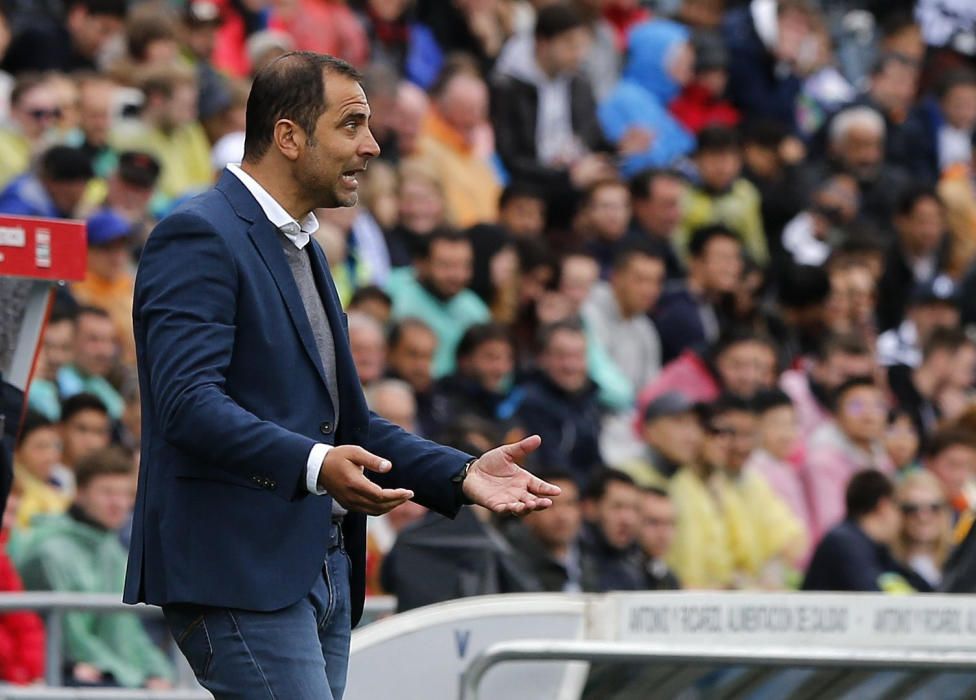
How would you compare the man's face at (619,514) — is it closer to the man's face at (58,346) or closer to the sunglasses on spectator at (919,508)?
the sunglasses on spectator at (919,508)

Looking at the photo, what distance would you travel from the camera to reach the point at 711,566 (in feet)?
34.8

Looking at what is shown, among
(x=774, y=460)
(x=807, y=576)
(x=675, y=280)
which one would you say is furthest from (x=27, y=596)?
(x=675, y=280)

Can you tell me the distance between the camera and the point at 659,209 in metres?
13.6

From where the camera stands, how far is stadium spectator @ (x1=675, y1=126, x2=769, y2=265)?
14258 mm

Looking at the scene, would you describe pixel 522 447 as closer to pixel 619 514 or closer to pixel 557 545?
pixel 557 545

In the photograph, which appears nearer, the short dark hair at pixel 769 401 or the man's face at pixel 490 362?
the man's face at pixel 490 362

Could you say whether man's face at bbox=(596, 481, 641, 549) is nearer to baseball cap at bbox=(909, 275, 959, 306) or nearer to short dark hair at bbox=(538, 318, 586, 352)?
short dark hair at bbox=(538, 318, 586, 352)

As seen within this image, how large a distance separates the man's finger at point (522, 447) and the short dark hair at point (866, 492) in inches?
239

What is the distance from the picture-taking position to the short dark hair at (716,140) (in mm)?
14266

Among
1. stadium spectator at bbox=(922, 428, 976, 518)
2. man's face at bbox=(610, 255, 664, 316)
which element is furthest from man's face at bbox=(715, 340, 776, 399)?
stadium spectator at bbox=(922, 428, 976, 518)

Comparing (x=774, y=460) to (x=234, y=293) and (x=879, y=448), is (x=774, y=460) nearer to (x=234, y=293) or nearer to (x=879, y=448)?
(x=879, y=448)

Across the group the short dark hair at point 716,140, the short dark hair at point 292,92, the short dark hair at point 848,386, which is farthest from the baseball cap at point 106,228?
the short dark hair at point 292,92

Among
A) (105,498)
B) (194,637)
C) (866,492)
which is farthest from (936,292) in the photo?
(194,637)

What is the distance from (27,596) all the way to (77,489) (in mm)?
1108
